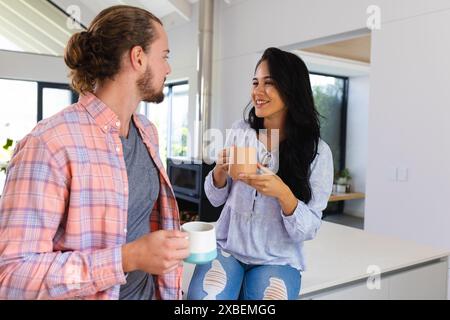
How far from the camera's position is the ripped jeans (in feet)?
4.00

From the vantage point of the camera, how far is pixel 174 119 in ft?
20.8

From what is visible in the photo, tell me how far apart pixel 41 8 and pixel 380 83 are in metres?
4.58

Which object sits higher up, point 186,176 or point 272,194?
point 272,194

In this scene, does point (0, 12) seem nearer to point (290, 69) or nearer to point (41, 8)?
point (41, 8)

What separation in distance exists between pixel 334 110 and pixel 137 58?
5113 mm

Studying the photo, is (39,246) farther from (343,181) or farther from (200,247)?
(343,181)

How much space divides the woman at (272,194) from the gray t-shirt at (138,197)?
0.56ft

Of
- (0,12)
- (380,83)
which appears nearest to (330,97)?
(380,83)

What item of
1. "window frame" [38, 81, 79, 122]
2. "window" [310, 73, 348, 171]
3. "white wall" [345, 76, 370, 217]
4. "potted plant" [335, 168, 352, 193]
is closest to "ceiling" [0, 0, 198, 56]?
"window frame" [38, 81, 79, 122]

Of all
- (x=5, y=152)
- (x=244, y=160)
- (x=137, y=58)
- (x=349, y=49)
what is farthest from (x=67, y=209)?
(x=349, y=49)

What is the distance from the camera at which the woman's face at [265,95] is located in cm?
147

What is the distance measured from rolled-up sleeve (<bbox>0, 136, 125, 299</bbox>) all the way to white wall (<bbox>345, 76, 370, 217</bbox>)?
524 centimetres

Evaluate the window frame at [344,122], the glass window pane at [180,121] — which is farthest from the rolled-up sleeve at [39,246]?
the window frame at [344,122]
